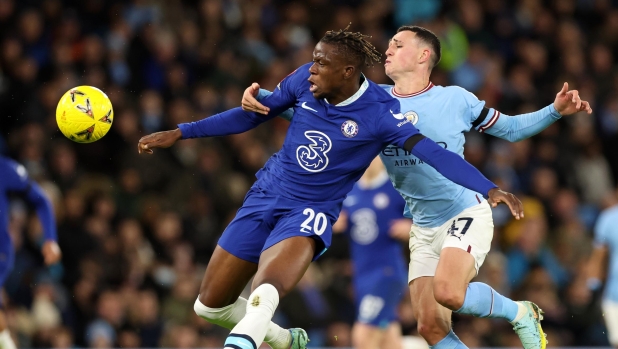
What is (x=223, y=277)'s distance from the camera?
20.1 ft

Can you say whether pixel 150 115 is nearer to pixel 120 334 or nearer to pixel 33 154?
pixel 33 154

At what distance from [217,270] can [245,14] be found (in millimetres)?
7619

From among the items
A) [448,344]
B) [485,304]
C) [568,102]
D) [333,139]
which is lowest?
[448,344]

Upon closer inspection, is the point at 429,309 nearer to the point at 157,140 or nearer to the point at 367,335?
the point at 157,140

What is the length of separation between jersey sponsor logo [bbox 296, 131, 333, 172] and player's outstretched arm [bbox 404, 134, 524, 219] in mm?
507

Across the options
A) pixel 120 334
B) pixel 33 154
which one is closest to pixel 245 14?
pixel 33 154

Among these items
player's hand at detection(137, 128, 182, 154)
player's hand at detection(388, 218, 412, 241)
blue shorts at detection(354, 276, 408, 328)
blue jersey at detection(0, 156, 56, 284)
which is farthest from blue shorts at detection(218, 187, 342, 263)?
blue shorts at detection(354, 276, 408, 328)

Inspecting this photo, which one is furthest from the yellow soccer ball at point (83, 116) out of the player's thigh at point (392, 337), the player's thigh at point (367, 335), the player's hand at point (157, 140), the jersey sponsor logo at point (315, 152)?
the player's thigh at point (392, 337)

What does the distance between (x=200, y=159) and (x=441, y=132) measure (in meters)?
5.82

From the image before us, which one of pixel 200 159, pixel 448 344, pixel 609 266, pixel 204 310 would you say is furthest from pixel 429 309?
pixel 200 159

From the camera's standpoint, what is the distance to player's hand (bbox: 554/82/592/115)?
6.25 m

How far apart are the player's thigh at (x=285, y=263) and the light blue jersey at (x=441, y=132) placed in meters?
0.91

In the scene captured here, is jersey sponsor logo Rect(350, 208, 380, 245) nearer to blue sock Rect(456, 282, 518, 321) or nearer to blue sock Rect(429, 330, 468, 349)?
blue sock Rect(456, 282, 518, 321)

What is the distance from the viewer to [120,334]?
403 inches
